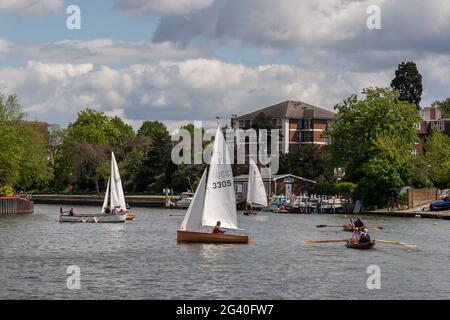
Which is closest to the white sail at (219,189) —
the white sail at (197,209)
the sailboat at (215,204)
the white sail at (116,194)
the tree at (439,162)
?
the sailboat at (215,204)

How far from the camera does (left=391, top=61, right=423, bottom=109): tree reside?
189 meters

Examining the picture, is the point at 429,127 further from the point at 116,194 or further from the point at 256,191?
the point at 116,194

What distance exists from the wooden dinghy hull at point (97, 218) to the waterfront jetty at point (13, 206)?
90.3 ft

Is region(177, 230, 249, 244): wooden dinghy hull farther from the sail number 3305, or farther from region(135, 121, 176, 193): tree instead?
region(135, 121, 176, 193): tree

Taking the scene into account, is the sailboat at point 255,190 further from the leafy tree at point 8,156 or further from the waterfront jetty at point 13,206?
the leafy tree at point 8,156

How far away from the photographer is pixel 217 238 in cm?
7162

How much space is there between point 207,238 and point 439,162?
8084cm

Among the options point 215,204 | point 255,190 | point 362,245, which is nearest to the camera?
point 362,245

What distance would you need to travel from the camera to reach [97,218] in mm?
106812

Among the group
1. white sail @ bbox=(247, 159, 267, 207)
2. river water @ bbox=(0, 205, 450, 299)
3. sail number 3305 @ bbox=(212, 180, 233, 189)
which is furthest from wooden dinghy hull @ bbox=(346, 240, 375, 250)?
white sail @ bbox=(247, 159, 267, 207)

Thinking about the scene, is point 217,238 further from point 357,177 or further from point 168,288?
point 357,177

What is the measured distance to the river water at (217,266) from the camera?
49969 millimetres

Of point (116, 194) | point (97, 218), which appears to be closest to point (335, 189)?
point (116, 194)

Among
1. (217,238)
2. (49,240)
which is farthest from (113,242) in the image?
(217,238)
